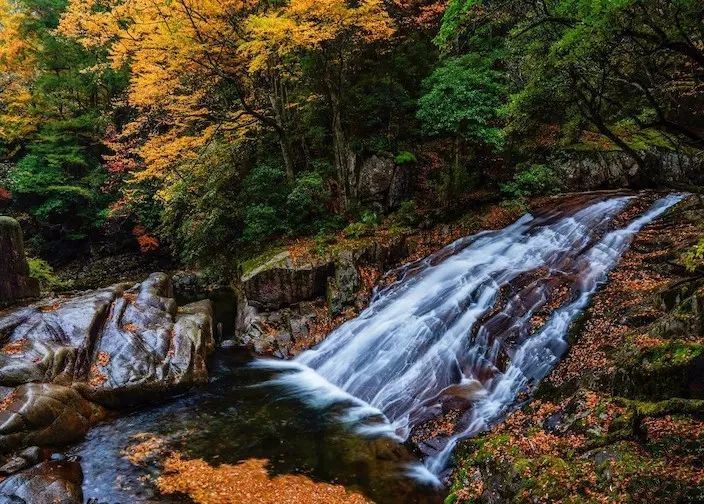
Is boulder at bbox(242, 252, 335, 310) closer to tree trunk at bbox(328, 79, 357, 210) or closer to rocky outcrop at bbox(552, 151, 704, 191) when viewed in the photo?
tree trunk at bbox(328, 79, 357, 210)

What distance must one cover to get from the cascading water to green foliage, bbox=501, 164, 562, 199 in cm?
159

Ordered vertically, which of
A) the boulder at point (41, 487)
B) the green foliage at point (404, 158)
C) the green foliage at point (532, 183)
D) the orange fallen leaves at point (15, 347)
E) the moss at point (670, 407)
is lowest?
the boulder at point (41, 487)

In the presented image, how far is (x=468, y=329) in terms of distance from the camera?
9977 mm

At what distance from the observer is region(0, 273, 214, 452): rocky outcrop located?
8023 millimetres

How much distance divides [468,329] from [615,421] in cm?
412

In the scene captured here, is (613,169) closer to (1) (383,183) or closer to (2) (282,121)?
(1) (383,183)

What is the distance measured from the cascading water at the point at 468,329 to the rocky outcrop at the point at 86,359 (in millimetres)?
2617

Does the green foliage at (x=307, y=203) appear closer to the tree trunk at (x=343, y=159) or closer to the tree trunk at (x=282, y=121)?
the tree trunk at (x=343, y=159)

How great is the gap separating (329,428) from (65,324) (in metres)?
6.41

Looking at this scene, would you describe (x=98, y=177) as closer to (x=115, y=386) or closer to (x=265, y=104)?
(x=265, y=104)

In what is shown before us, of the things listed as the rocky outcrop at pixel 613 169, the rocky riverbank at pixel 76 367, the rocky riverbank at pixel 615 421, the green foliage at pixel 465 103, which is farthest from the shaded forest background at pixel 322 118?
the rocky riverbank at pixel 615 421

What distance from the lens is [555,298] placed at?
9.88 metres

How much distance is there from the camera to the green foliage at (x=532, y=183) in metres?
15.3

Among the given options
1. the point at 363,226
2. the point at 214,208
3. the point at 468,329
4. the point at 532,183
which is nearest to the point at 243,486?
the point at 468,329
